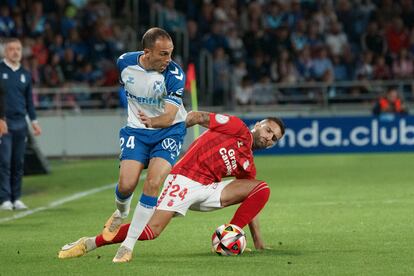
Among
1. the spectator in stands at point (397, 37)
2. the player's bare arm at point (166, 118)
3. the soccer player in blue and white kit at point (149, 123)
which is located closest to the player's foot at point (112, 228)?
the soccer player in blue and white kit at point (149, 123)

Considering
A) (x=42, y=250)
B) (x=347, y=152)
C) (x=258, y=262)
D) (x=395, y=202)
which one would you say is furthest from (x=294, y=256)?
(x=347, y=152)

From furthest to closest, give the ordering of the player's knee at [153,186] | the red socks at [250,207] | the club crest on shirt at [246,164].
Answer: the club crest on shirt at [246,164] < the red socks at [250,207] < the player's knee at [153,186]

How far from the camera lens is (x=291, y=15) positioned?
28.8 meters

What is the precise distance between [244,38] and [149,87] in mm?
18397

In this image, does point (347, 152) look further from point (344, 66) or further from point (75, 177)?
point (75, 177)

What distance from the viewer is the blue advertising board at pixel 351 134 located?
2530 centimetres

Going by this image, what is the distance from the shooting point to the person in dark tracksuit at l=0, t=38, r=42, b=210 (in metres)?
14.8

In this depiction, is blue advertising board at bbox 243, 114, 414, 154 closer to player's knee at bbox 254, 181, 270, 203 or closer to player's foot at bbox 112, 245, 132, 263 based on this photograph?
player's knee at bbox 254, 181, 270, 203

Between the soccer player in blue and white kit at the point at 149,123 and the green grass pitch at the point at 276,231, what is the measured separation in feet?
1.69

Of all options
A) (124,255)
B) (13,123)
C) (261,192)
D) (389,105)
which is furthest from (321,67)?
(124,255)

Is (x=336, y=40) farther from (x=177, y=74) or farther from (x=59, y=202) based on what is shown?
(x=177, y=74)

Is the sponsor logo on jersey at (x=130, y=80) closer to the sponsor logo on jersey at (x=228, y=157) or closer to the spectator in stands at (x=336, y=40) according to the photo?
the sponsor logo on jersey at (x=228, y=157)

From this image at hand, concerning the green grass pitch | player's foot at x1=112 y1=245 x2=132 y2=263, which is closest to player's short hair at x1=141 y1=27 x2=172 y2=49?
player's foot at x1=112 y1=245 x2=132 y2=263

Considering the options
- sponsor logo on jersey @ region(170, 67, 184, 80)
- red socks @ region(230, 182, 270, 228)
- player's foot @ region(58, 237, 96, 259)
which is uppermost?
sponsor logo on jersey @ region(170, 67, 184, 80)
